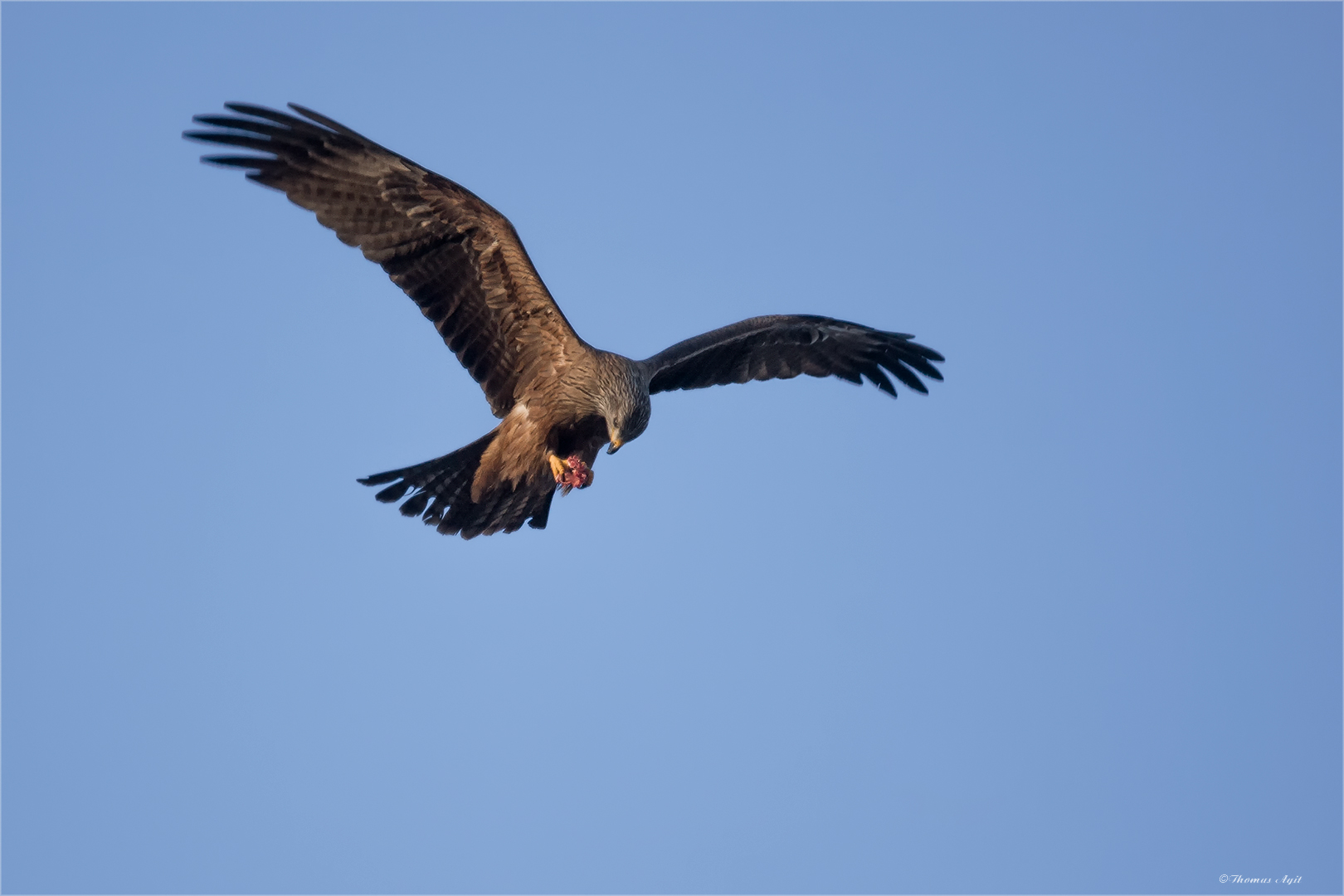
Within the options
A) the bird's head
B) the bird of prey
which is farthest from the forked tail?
the bird's head

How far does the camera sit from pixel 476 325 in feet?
27.5

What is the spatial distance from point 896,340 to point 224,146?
4936 millimetres

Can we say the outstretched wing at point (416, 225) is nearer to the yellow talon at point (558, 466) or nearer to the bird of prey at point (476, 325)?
the bird of prey at point (476, 325)

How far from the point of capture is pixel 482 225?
313 inches

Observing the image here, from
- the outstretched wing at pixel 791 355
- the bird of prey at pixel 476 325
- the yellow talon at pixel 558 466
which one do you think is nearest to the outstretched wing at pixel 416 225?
the bird of prey at pixel 476 325

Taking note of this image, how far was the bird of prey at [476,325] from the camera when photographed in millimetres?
7848

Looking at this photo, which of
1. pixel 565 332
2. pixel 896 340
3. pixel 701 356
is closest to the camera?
pixel 565 332

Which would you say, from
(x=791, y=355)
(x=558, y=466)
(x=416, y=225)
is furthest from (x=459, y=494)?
(x=791, y=355)

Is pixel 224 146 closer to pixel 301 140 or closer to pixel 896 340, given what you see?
pixel 301 140

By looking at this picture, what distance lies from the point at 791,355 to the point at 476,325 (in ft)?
8.73

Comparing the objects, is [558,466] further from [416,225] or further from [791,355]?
[791,355]

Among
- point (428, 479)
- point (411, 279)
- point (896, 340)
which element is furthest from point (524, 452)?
point (896, 340)

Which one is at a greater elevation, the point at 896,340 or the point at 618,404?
the point at 896,340

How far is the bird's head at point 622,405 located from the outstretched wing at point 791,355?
525 mm
